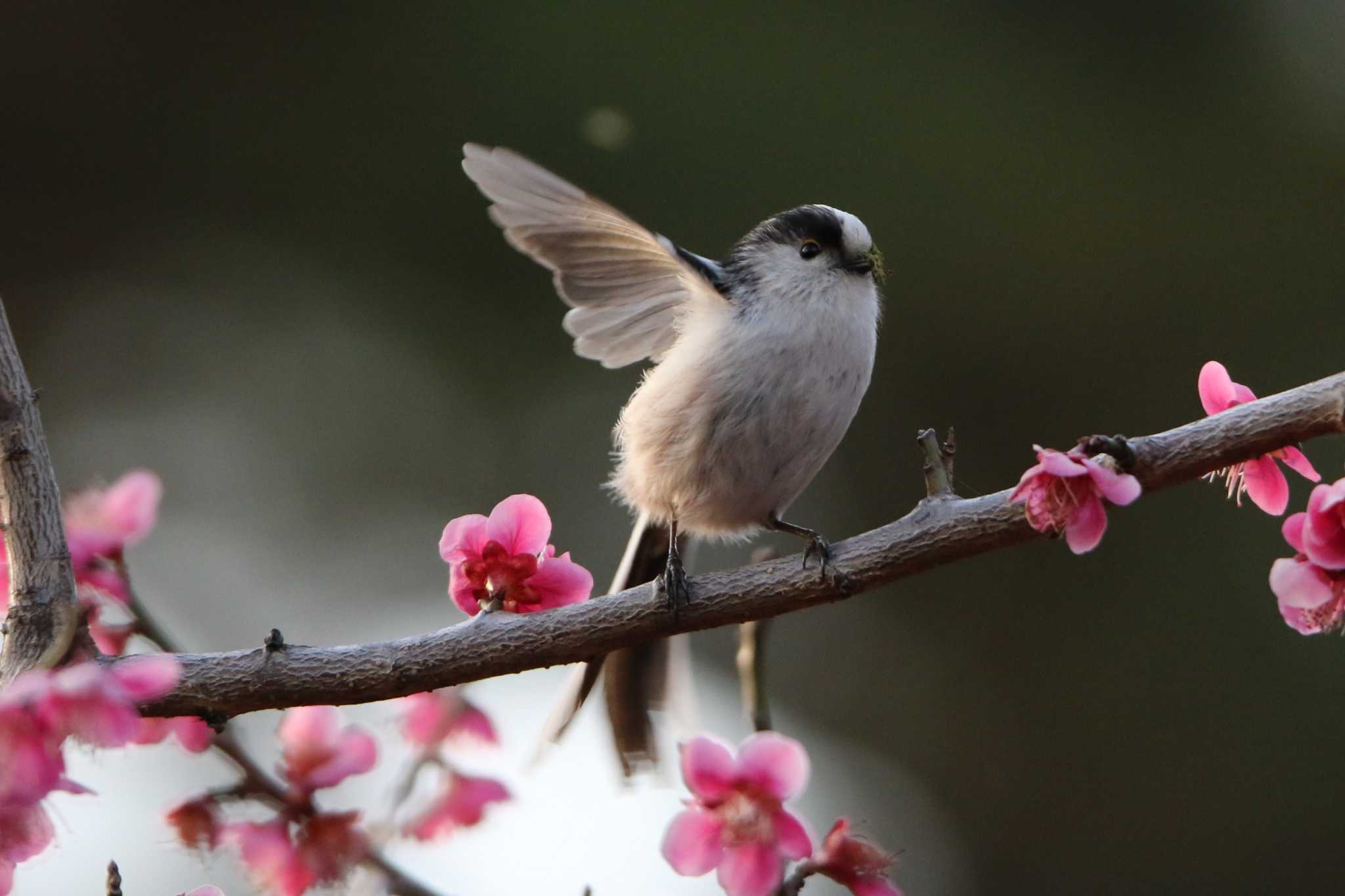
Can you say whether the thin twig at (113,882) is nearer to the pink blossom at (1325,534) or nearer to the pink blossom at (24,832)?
the pink blossom at (24,832)

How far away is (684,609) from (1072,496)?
483mm

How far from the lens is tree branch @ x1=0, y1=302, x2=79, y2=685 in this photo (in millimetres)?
1500

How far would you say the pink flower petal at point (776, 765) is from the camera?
1482 mm

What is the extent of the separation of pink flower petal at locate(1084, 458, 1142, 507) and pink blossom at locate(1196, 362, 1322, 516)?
0.17m

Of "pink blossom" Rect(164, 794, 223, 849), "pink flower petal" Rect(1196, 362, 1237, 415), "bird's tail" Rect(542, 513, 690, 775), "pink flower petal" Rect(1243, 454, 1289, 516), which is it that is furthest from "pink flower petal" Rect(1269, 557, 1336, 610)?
"pink blossom" Rect(164, 794, 223, 849)

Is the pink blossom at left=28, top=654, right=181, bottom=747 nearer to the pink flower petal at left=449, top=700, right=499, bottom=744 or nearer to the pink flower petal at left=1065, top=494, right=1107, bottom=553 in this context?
the pink flower petal at left=449, top=700, right=499, bottom=744

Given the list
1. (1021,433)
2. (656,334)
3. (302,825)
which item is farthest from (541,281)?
(302,825)

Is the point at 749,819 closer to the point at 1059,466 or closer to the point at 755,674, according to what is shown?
the point at 755,674

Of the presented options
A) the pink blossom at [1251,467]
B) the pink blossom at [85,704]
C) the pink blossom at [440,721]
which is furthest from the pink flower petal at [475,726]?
the pink blossom at [1251,467]

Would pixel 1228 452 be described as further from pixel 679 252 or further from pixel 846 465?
pixel 846 465

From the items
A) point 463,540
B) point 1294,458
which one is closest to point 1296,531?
point 1294,458

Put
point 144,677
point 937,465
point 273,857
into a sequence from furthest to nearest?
point 937,465
point 273,857
point 144,677

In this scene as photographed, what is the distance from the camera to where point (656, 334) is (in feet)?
9.62

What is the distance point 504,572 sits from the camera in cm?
187
